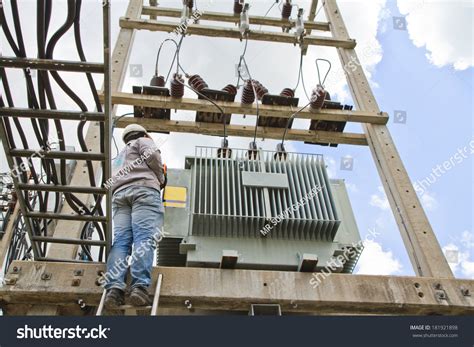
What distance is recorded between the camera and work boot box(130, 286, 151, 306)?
2.38 meters

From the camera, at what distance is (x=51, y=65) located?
2.19m

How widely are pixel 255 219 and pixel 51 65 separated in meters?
1.56

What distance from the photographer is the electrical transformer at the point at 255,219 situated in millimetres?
3008

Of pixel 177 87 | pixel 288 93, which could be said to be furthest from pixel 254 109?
pixel 177 87

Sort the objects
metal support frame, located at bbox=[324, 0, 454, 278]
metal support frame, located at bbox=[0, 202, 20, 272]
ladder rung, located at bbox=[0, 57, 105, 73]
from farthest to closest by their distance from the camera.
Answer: metal support frame, located at bbox=[0, 202, 20, 272] → metal support frame, located at bbox=[324, 0, 454, 278] → ladder rung, located at bbox=[0, 57, 105, 73]

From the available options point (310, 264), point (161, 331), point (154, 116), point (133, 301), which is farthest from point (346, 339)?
point (154, 116)

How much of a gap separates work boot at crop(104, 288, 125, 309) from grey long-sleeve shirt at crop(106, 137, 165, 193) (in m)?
0.71

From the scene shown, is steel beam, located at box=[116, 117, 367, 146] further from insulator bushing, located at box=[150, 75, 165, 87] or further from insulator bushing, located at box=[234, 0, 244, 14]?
insulator bushing, located at box=[234, 0, 244, 14]

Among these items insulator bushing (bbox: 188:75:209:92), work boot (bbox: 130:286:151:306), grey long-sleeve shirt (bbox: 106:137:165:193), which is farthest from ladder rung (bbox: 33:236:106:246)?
insulator bushing (bbox: 188:75:209:92)

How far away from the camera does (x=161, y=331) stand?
2254 mm

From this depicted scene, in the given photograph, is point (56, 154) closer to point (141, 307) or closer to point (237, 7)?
point (141, 307)

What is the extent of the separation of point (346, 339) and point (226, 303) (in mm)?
678

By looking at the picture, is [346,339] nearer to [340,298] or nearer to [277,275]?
[340,298]

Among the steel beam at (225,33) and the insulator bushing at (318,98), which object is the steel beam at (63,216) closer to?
the insulator bushing at (318,98)
